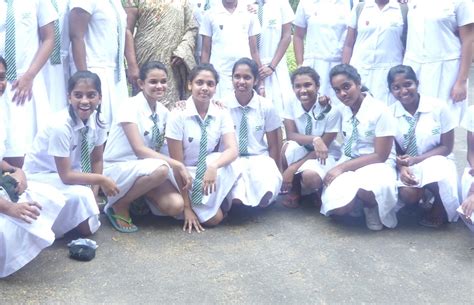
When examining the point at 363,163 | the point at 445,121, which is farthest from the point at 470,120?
the point at 363,163

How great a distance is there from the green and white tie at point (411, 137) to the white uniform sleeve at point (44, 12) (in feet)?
8.24

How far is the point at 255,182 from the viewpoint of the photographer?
4.22 meters

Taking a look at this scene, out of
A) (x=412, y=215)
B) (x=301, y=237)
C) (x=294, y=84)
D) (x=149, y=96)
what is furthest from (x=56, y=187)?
(x=412, y=215)

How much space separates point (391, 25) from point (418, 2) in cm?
26

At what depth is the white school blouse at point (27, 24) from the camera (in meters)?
3.95

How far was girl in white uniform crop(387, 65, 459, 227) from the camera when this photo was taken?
402 cm

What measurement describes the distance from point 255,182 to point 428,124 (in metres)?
1.25

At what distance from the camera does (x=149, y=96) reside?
13.7ft

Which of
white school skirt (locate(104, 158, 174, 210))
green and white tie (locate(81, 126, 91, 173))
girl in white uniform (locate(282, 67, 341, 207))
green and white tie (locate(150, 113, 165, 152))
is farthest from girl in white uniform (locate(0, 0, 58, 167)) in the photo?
girl in white uniform (locate(282, 67, 341, 207))

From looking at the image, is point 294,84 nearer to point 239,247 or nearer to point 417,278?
point 239,247

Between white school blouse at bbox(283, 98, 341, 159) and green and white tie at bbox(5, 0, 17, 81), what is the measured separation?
1984mm

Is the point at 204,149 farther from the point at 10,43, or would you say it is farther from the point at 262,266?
the point at 10,43

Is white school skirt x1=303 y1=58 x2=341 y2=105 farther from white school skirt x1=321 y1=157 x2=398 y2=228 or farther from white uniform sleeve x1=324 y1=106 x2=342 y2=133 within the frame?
white school skirt x1=321 y1=157 x2=398 y2=228

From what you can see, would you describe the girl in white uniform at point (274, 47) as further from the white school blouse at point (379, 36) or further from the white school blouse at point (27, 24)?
the white school blouse at point (27, 24)
